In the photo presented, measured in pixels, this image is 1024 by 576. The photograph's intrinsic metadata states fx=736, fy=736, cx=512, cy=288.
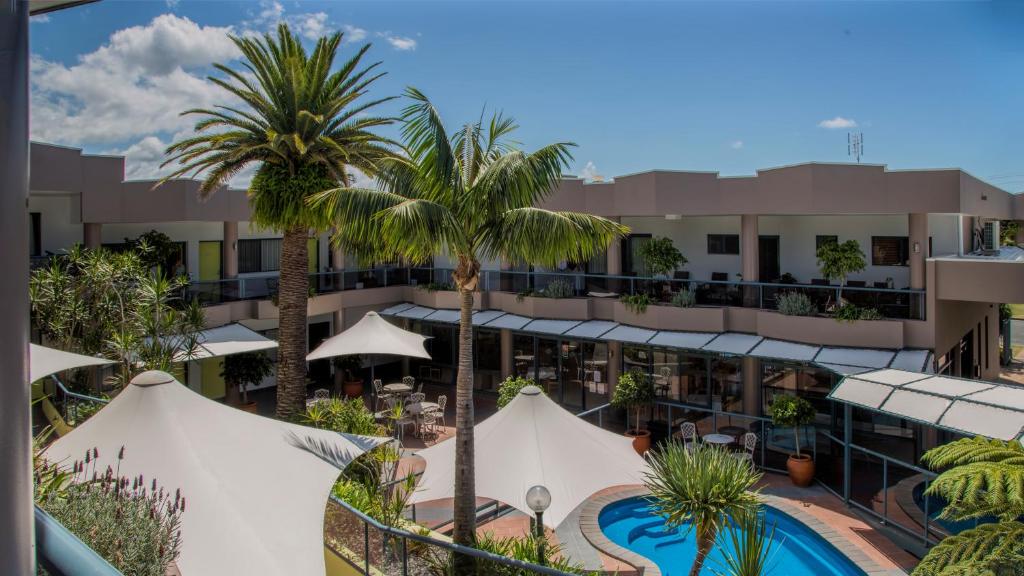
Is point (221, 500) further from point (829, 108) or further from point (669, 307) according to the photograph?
point (829, 108)

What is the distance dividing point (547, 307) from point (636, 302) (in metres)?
3.37

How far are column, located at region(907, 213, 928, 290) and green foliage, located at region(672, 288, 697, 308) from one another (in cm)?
588

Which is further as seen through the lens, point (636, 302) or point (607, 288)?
point (607, 288)

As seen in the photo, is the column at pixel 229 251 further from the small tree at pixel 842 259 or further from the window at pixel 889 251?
the window at pixel 889 251

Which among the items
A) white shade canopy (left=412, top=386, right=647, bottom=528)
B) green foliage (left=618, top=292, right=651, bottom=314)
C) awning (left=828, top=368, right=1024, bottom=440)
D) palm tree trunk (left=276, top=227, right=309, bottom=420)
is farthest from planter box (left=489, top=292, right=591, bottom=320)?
white shade canopy (left=412, top=386, right=647, bottom=528)

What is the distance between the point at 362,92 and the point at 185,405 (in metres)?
11.2

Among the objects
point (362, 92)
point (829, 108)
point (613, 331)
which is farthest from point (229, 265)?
point (829, 108)

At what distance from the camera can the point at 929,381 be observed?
49.6 ft

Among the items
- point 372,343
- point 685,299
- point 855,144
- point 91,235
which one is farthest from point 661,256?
point 91,235

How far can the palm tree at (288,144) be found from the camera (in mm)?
17562

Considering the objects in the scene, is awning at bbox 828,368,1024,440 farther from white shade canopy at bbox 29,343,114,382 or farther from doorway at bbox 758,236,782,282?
white shade canopy at bbox 29,343,114,382

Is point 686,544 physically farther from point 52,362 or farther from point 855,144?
point 855,144

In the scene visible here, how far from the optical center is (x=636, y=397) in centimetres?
2047

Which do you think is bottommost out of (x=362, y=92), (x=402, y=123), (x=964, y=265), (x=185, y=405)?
(x=185, y=405)
